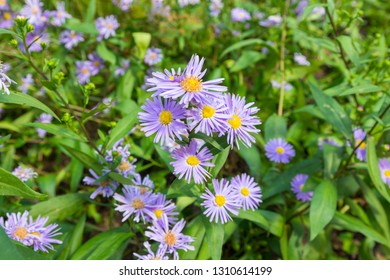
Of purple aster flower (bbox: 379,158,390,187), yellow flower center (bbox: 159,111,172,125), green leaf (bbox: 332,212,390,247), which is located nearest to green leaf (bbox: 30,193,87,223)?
yellow flower center (bbox: 159,111,172,125)

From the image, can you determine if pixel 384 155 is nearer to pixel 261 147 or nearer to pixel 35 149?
pixel 261 147

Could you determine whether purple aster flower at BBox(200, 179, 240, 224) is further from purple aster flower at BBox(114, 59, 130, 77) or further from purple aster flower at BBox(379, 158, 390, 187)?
purple aster flower at BBox(114, 59, 130, 77)

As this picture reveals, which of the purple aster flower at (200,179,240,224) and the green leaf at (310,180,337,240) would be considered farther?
the green leaf at (310,180,337,240)

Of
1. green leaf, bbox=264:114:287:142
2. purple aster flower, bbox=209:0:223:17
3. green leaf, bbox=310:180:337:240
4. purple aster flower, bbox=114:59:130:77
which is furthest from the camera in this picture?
purple aster flower, bbox=209:0:223:17

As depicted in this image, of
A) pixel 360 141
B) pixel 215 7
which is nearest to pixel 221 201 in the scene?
pixel 360 141

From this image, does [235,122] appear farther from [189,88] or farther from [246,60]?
[246,60]
